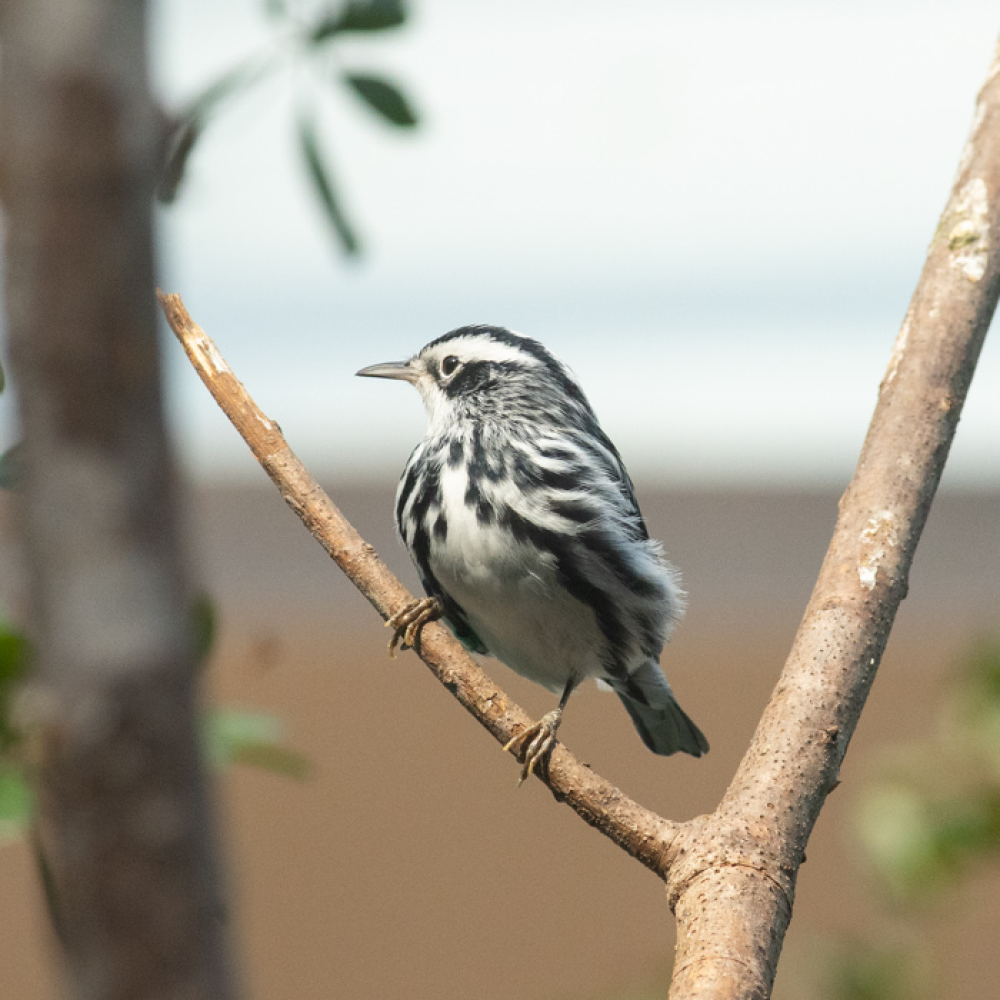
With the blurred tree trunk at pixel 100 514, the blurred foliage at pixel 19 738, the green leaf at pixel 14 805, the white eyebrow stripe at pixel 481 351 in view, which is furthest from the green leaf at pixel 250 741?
the white eyebrow stripe at pixel 481 351

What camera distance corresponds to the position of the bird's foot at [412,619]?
8.27ft

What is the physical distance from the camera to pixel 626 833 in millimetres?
2160

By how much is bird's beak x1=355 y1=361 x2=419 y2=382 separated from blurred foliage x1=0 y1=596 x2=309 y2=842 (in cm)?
195

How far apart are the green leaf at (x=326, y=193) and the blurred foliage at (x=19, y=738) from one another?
19.0 inches

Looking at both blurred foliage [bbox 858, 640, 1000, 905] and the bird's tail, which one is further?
the bird's tail

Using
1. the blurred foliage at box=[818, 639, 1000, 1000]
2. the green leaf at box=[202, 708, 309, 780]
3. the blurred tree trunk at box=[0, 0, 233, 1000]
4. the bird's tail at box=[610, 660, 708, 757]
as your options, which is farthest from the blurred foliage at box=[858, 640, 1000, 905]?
the blurred tree trunk at box=[0, 0, 233, 1000]

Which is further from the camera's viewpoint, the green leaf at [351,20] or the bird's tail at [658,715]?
the bird's tail at [658,715]

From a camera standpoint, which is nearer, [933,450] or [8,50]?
[8,50]

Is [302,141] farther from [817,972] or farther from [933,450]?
[817,972]

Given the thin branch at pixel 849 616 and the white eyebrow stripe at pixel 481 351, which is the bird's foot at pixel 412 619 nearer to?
the thin branch at pixel 849 616

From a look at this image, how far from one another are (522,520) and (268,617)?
3907 mm

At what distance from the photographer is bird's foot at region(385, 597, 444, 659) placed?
2.52 m

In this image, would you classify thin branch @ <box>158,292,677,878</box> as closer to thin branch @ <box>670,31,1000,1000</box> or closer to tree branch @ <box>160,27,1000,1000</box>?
tree branch @ <box>160,27,1000,1000</box>

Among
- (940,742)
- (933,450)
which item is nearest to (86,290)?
(933,450)
